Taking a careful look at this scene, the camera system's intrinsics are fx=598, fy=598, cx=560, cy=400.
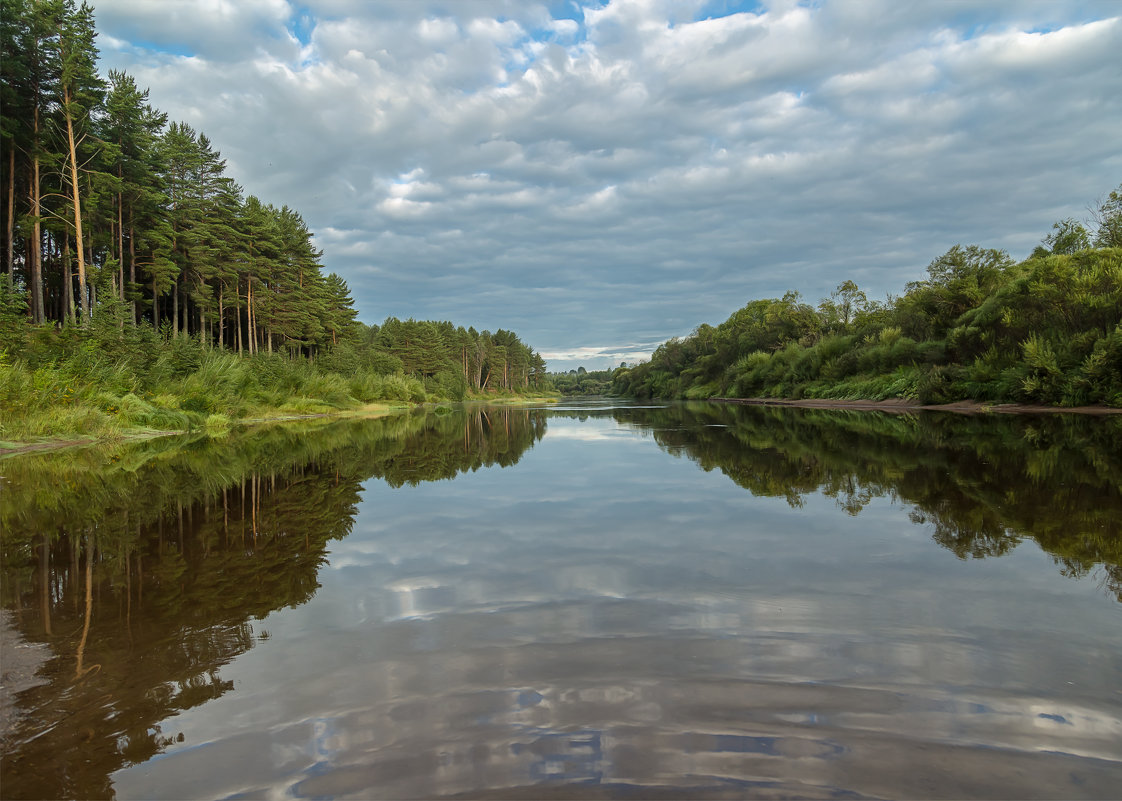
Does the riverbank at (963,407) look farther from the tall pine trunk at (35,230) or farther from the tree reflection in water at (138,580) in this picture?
the tall pine trunk at (35,230)

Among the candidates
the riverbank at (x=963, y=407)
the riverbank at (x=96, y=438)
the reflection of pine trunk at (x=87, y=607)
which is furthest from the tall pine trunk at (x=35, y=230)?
the riverbank at (x=963, y=407)

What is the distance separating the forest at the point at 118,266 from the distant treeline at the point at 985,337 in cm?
3287

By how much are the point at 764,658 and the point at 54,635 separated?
14.1 ft

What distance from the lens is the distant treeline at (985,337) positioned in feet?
77.0

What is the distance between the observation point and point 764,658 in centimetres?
323

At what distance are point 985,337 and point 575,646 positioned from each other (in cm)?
→ 3309

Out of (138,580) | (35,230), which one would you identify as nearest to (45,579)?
(138,580)

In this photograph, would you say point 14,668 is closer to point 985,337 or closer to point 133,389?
point 133,389

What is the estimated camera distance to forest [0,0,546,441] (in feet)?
60.6

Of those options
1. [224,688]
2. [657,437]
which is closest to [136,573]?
[224,688]

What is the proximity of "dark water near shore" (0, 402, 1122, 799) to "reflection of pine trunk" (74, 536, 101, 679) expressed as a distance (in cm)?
3

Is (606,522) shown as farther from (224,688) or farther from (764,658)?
(224,688)

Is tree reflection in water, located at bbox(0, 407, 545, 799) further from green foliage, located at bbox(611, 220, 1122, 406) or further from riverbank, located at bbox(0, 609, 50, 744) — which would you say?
green foliage, located at bbox(611, 220, 1122, 406)

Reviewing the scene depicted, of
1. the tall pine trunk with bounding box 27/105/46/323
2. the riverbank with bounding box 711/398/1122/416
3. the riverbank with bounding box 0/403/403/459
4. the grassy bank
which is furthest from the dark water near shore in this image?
the tall pine trunk with bounding box 27/105/46/323
